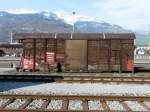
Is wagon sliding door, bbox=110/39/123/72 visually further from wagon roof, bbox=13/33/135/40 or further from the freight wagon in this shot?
wagon roof, bbox=13/33/135/40

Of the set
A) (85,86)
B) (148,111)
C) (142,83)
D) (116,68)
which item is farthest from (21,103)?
(116,68)

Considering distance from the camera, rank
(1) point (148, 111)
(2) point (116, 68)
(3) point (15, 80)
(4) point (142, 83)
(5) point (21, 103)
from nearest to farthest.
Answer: (1) point (148, 111), (5) point (21, 103), (4) point (142, 83), (3) point (15, 80), (2) point (116, 68)

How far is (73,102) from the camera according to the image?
13445 millimetres

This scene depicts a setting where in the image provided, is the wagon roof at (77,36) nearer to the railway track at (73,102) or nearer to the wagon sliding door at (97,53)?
the wagon sliding door at (97,53)

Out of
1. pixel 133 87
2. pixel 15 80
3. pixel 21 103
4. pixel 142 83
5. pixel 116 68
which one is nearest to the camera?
pixel 21 103

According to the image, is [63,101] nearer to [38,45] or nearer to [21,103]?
[21,103]

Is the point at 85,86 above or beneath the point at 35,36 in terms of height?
beneath

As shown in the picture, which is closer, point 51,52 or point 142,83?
point 142,83

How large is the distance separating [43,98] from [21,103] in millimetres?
1058

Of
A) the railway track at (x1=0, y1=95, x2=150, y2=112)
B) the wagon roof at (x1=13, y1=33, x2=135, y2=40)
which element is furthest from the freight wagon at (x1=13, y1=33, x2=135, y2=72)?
the railway track at (x1=0, y1=95, x2=150, y2=112)

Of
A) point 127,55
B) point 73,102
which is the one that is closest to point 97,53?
point 127,55

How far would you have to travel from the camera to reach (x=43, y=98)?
14094 mm

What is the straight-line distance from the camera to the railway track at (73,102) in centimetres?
1245

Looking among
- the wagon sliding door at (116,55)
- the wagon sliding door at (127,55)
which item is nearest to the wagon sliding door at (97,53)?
the wagon sliding door at (116,55)
